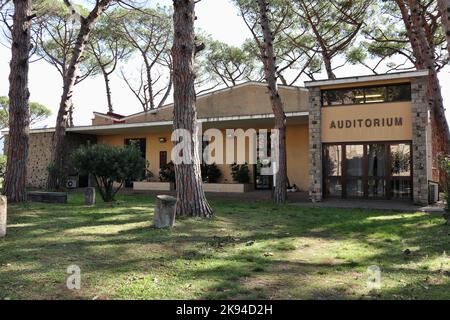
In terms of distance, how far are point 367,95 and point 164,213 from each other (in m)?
8.56

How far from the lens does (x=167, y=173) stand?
1861 centimetres

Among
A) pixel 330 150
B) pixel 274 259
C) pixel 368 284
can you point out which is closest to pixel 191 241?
pixel 274 259

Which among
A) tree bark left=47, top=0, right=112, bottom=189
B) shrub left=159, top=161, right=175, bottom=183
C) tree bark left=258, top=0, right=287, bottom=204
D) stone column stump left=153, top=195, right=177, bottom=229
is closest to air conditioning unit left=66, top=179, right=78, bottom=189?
tree bark left=47, top=0, right=112, bottom=189

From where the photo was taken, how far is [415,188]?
12.0 m

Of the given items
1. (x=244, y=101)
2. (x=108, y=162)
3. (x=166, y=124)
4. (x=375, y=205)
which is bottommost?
(x=375, y=205)

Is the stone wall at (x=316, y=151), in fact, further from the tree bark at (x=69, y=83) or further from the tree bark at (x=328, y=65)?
the tree bark at (x=69, y=83)

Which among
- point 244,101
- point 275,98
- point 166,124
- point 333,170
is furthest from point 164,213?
point 244,101

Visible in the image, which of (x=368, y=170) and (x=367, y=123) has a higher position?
(x=367, y=123)

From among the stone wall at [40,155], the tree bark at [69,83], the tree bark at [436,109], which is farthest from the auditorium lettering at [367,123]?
the stone wall at [40,155]

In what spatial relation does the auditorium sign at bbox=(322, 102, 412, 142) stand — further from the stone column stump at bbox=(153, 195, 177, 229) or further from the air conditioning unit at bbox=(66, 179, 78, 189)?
the air conditioning unit at bbox=(66, 179, 78, 189)

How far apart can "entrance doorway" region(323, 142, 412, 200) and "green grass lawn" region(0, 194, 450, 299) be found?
3.99m

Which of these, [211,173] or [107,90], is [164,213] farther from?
[107,90]

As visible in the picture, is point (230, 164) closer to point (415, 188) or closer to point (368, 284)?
point (415, 188)

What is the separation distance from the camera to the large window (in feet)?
40.5
